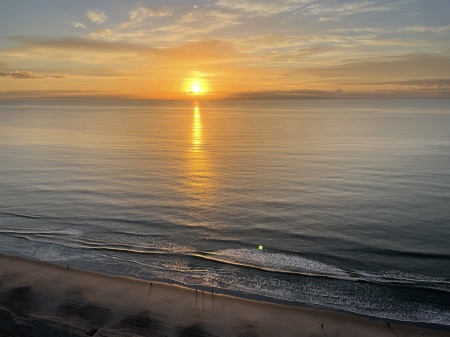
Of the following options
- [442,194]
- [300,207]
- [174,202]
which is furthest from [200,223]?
[442,194]

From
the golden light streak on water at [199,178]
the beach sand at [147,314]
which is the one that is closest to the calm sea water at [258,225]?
the golden light streak on water at [199,178]

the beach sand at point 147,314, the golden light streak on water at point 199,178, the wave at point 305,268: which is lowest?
the beach sand at point 147,314

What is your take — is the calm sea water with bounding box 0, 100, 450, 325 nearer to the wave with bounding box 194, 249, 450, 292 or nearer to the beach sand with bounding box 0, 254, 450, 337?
the wave with bounding box 194, 249, 450, 292

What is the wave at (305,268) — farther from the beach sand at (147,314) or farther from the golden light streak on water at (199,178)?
the golden light streak on water at (199,178)

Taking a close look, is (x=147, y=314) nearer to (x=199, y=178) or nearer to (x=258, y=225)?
(x=258, y=225)

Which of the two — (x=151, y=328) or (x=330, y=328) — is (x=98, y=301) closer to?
(x=151, y=328)

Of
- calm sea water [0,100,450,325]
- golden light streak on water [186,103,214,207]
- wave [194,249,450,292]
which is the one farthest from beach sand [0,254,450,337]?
golden light streak on water [186,103,214,207]

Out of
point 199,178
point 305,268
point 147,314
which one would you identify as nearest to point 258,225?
point 305,268

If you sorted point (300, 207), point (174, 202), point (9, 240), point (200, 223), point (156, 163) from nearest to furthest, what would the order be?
point (9, 240) < point (200, 223) < point (300, 207) < point (174, 202) < point (156, 163)
